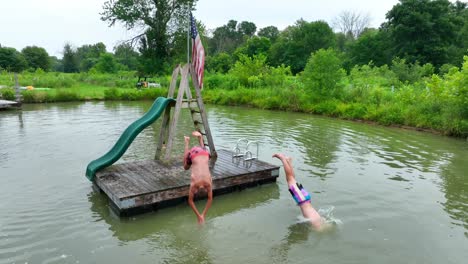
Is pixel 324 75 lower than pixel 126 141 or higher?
higher

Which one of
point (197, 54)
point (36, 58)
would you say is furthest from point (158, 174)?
point (36, 58)

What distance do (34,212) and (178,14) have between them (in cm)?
3464

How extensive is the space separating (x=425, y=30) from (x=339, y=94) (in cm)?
2876

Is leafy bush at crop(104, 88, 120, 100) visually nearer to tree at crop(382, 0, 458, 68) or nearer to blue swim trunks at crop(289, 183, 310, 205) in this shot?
blue swim trunks at crop(289, 183, 310, 205)

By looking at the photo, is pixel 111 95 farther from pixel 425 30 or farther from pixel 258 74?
pixel 425 30

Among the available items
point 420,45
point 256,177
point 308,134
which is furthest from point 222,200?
point 420,45

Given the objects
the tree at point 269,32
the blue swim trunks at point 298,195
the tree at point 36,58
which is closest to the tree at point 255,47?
the tree at point 269,32

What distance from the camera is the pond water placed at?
5.15 metres

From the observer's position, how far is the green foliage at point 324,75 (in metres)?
21.5

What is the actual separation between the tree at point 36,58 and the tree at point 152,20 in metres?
36.8

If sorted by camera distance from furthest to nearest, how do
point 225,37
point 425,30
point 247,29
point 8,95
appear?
point 247,29 → point 225,37 → point 425,30 → point 8,95

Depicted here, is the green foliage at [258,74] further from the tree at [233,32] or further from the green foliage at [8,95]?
the tree at [233,32]

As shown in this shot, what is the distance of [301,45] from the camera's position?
5462 centimetres

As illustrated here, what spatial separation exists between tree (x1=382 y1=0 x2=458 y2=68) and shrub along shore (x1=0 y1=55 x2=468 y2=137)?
12555 mm
